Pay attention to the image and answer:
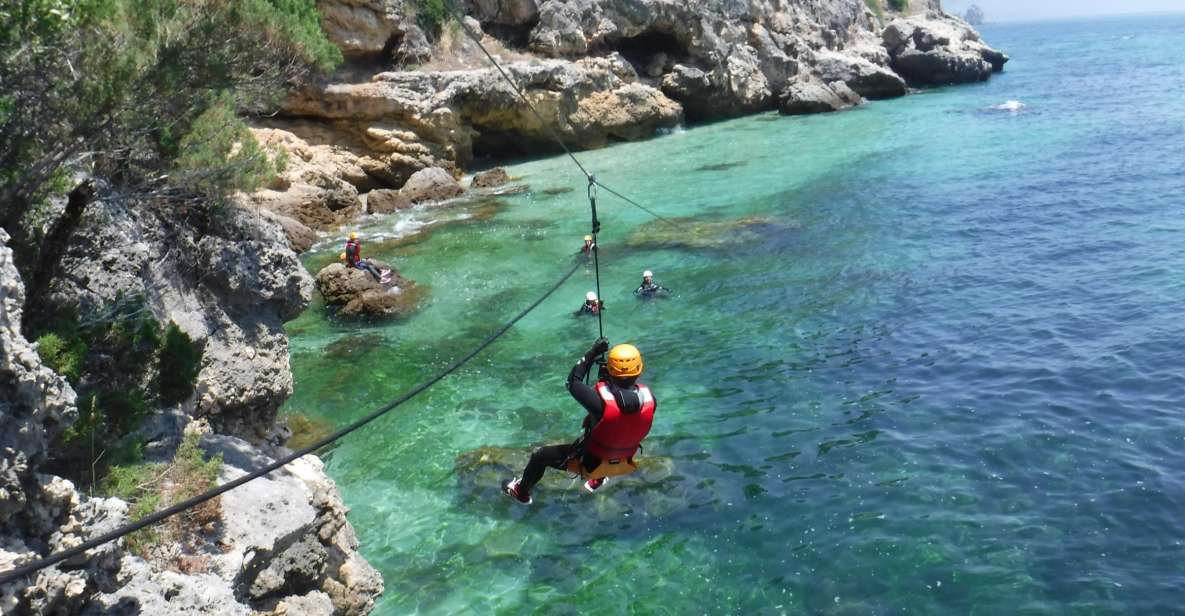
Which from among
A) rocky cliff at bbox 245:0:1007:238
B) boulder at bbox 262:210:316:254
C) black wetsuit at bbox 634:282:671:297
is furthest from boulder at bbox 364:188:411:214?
black wetsuit at bbox 634:282:671:297

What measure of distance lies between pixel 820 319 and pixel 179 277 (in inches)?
497

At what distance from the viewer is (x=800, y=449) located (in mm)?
12852

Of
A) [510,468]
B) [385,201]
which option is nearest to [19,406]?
[510,468]

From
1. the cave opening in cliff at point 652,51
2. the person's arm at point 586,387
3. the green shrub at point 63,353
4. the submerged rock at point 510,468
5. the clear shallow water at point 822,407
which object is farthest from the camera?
the cave opening in cliff at point 652,51

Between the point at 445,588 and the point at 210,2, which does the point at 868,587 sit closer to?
the point at 445,588

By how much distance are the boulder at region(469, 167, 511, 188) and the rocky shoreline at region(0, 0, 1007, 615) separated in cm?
14

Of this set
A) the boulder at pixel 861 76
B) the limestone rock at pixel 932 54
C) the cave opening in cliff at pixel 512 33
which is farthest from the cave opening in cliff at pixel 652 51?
the limestone rock at pixel 932 54

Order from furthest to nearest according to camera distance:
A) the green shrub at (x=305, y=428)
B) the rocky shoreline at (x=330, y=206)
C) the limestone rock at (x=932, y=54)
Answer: the limestone rock at (x=932, y=54), the green shrub at (x=305, y=428), the rocky shoreline at (x=330, y=206)

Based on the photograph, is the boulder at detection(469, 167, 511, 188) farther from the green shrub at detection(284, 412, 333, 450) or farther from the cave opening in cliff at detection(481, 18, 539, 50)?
the green shrub at detection(284, 412, 333, 450)

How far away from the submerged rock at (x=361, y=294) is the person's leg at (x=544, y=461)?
11101 mm

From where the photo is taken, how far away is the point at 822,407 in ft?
46.4

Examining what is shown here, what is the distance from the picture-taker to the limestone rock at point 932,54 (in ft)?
208

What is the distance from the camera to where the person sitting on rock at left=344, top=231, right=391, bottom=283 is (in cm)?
2112

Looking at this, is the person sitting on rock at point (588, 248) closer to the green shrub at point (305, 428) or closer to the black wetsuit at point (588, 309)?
the black wetsuit at point (588, 309)
